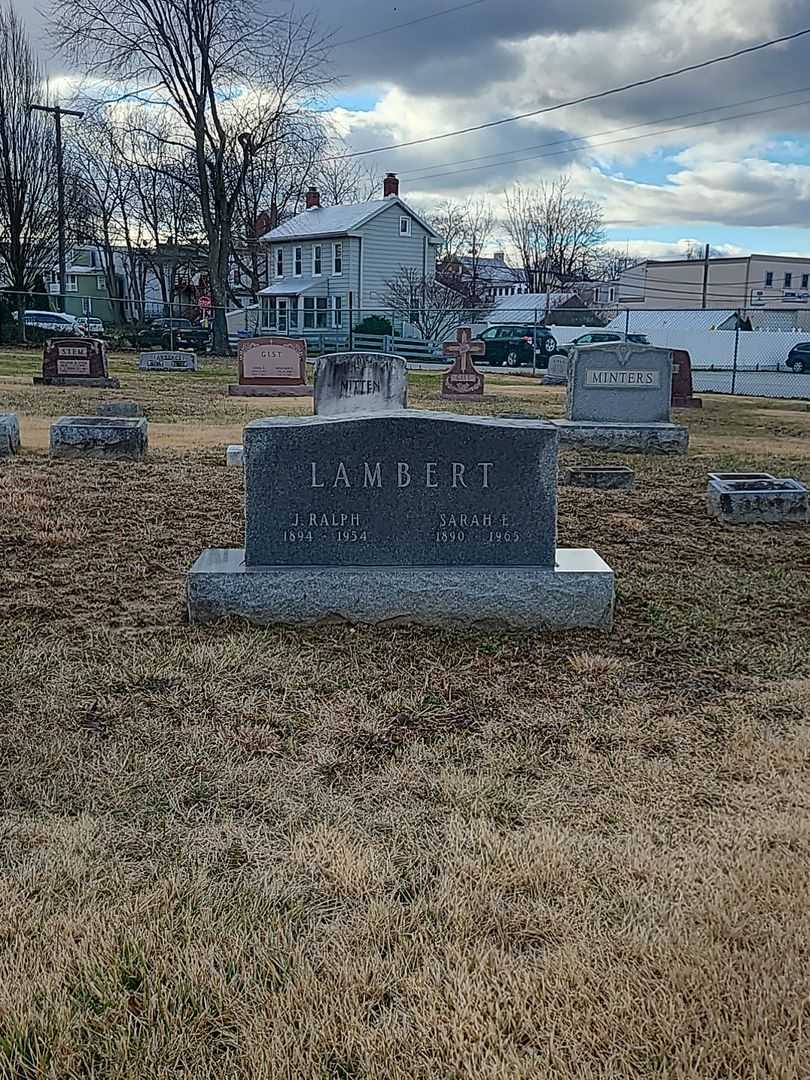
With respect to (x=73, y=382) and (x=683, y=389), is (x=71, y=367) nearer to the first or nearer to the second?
(x=73, y=382)

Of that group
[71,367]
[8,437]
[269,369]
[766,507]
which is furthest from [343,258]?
[766,507]

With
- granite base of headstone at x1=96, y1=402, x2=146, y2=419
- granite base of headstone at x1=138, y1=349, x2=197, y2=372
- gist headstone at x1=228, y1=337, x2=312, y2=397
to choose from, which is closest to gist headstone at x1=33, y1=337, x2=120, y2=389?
gist headstone at x1=228, y1=337, x2=312, y2=397

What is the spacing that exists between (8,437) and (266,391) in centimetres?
1036

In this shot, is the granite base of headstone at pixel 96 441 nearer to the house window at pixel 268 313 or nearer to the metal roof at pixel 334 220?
the metal roof at pixel 334 220

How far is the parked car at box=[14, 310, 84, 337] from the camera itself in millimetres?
39812

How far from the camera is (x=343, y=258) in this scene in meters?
46.3

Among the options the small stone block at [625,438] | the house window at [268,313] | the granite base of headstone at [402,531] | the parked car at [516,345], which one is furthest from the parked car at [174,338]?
the granite base of headstone at [402,531]

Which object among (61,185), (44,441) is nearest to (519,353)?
(61,185)

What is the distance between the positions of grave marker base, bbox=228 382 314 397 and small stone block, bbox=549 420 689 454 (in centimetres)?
855

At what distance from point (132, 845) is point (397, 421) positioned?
2.47 meters

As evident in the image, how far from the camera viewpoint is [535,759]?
3.37 meters

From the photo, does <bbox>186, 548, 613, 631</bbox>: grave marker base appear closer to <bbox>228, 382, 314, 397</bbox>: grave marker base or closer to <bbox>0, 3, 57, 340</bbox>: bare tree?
<bbox>228, 382, 314, 397</bbox>: grave marker base

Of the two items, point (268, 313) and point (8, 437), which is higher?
point (268, 313)

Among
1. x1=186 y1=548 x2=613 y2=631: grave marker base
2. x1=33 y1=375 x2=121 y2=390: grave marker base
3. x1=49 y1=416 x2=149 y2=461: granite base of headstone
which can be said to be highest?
x1=33 y1=375 x2=121 y2=390: grave marker base
